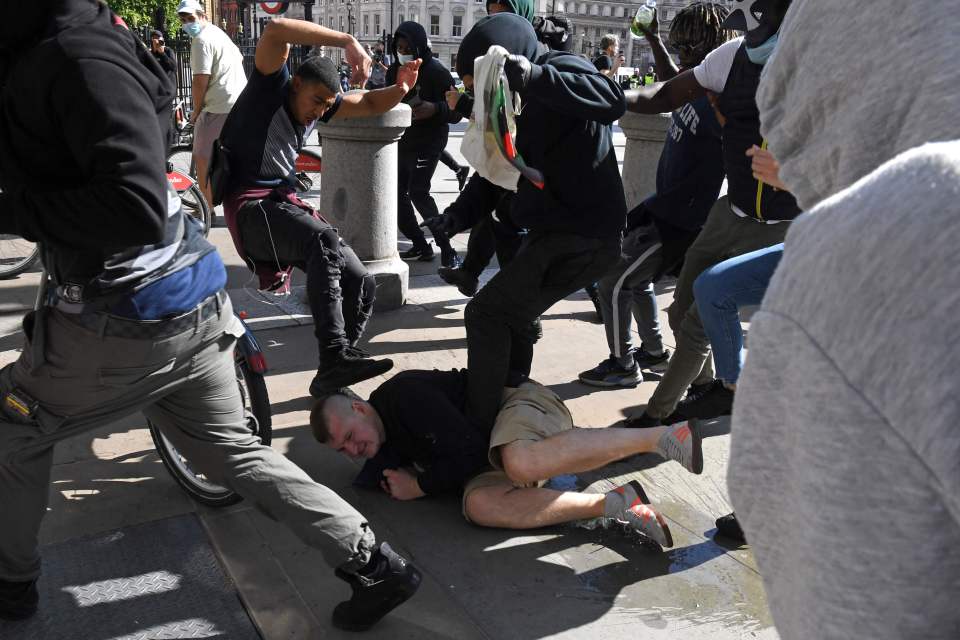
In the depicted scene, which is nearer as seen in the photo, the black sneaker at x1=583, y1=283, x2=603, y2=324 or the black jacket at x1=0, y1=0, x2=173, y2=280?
the black jacket at x1=0, y1=0, x2=173, y2=280

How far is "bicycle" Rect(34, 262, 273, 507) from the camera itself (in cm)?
325

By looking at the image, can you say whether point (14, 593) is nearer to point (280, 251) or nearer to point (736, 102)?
point (280, 251)

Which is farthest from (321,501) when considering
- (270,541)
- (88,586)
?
(88,586)

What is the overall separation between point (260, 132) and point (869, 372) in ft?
13.2

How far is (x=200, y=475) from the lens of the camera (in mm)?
3275

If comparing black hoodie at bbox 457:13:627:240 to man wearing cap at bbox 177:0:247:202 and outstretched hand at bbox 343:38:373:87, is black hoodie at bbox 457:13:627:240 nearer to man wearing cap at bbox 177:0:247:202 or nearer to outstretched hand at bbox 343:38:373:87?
outstretched hand at bbox 343:38:373:87

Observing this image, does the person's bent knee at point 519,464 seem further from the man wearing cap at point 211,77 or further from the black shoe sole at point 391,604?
the man wearing cap at point 211,77

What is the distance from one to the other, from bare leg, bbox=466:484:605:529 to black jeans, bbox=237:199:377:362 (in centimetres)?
126

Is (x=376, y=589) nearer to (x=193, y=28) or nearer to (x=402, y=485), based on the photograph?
(x=402, y=485)

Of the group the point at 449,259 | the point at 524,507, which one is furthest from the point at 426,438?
the point at 449,259

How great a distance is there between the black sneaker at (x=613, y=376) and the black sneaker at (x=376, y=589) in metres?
2.36

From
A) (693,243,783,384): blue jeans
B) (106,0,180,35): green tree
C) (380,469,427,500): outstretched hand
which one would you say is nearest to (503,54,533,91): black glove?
(693,243,783,384): blue jeans

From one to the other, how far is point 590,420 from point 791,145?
3.56 meters

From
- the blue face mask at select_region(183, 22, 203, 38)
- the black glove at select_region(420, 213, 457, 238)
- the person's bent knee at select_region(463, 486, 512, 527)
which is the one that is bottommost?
the person's bent knee at select_region(463, 486, 512, 527)
